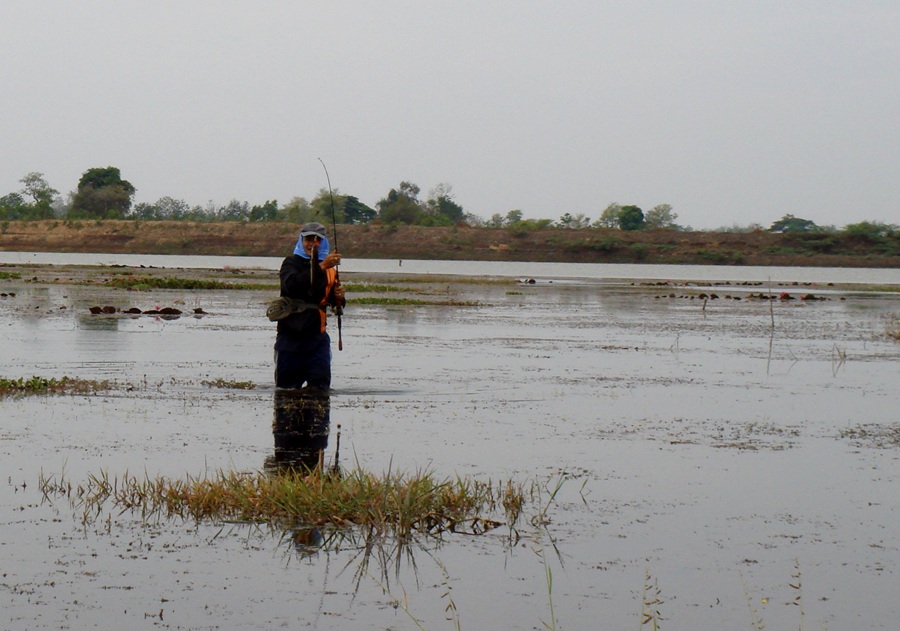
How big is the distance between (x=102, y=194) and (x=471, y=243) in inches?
1669

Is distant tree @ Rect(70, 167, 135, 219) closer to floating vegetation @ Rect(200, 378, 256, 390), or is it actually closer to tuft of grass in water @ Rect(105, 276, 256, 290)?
tuft of grass in water @ Rect(105, 276, 256, 290)

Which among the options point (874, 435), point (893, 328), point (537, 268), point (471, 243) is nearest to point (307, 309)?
point (874, 435)

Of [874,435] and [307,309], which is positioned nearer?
[874,435]

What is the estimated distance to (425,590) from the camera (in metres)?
5.84

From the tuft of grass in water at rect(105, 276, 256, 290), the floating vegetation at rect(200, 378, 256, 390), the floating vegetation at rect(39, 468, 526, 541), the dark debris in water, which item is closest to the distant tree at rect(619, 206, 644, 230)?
the tuft of grass in water at rect(105, 276, 256, 290)

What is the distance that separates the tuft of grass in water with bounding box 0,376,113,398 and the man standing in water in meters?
2.09

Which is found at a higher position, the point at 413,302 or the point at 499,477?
the point at 499,477

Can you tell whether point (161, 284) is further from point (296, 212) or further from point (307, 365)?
point (296, 212)

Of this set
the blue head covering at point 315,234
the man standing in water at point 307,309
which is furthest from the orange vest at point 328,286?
the blue head covering at point 315,234

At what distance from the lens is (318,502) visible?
6891 millimetres

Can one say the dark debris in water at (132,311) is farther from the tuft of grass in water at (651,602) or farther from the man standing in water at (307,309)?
the tuft of grass in water at (651,602)

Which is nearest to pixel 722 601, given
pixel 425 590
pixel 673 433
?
pixel 425 590

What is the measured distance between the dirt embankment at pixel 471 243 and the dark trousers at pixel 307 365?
71.4 metres

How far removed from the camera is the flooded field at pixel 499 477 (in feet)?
18.6
